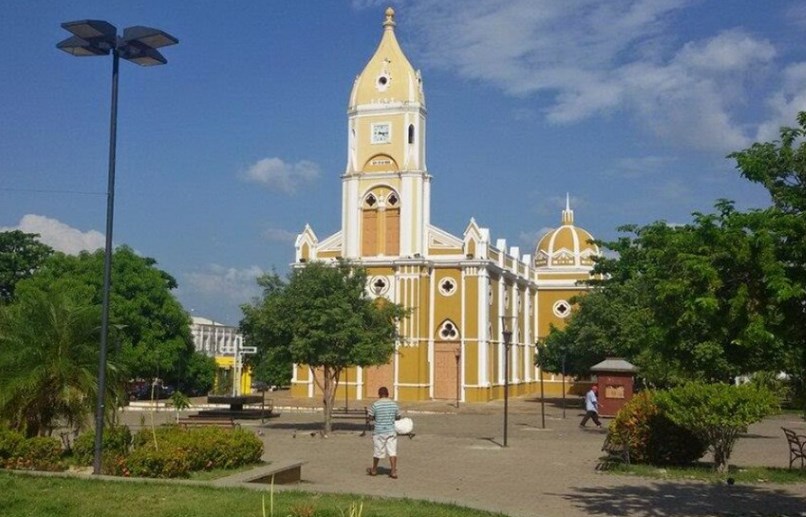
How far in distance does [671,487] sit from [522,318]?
4752 cm

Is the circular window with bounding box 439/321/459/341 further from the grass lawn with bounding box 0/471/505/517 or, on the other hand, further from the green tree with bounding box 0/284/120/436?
the grass lawn with bounding box 0/471/505/517

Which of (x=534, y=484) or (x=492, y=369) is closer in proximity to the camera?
(x=534, y=484)

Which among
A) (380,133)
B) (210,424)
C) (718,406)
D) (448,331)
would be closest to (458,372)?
(448,331)

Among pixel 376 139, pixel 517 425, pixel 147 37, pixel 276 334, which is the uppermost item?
pixel 376 139

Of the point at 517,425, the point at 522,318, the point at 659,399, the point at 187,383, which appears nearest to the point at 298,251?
the point at 187,383

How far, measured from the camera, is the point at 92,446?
1519 cm

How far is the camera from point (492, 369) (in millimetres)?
53406

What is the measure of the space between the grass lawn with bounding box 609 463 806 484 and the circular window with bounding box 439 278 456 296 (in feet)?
115

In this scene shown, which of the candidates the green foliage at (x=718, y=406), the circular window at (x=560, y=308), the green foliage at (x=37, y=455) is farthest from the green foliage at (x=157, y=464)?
the circular window at (x=560, y=308)

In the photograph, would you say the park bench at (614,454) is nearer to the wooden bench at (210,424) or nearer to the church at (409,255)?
the wooden bench at (210,424)

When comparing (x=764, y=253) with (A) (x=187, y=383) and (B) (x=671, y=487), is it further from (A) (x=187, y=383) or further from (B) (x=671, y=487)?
(A) (x=187, y=383)

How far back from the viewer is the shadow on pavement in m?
12.2

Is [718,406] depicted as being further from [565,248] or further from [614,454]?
[565,248]

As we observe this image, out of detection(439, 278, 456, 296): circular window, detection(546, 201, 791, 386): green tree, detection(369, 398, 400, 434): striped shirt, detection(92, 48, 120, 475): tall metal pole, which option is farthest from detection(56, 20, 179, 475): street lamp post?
detection(439, 278, 456, 296): circular window
